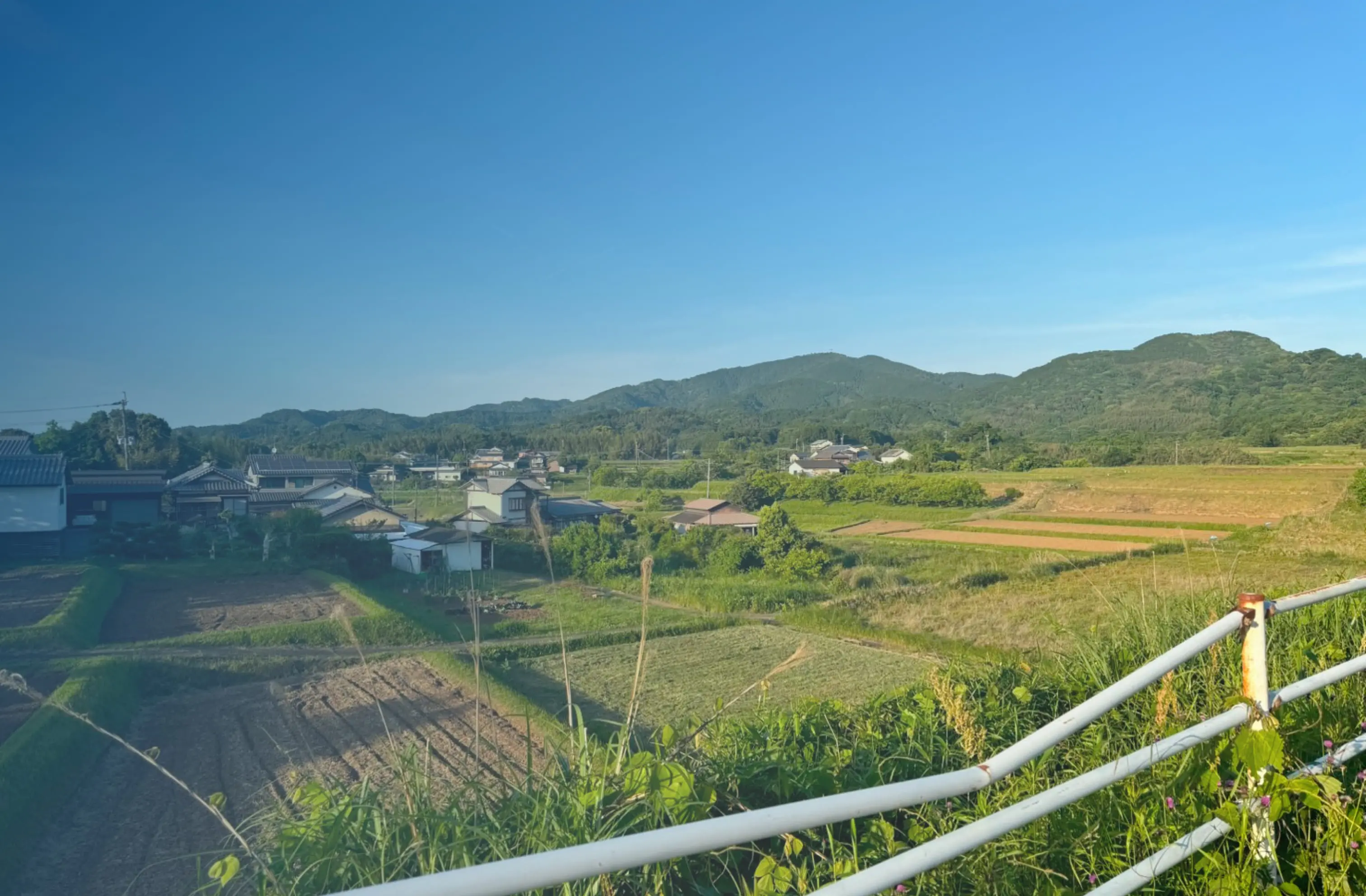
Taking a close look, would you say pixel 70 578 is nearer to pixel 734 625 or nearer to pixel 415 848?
pixel 734 625

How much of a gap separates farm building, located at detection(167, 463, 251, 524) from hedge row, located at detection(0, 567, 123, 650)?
9488 millimetres

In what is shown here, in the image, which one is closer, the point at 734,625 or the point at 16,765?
the point at 16,765

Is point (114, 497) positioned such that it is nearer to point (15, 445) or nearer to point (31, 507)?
point (15, 445)

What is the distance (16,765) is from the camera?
7.32 m

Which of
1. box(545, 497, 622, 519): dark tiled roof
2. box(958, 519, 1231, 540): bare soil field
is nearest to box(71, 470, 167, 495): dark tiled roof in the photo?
box(545, 497, 622, 519): dark tiled roof

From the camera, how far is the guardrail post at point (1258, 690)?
146cm

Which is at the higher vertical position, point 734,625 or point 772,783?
point 772,783

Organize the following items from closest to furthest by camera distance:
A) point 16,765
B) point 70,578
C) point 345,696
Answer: point 16,765
point 345,696
point 70,578

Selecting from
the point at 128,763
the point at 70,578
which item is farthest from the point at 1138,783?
the point at 70,578

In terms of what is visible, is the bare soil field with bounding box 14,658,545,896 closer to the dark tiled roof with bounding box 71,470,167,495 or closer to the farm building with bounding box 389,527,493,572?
the farm building with bounding box 389,527,493,572

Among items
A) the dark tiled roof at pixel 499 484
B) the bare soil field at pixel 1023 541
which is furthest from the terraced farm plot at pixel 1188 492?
the dark tiled roof at pixel 499 484

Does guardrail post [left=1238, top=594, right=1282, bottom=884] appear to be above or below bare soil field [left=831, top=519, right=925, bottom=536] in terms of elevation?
above

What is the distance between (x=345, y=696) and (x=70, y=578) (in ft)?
33.4

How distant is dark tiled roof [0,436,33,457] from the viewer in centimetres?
2175
